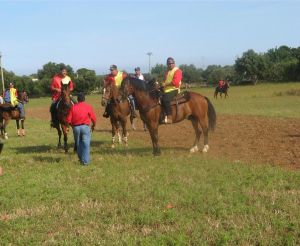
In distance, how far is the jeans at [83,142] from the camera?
35.9 ft

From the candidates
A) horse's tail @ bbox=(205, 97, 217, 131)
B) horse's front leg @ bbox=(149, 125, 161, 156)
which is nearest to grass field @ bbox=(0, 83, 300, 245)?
horse's front leg @ bbox=(149, 125, 161, 156)

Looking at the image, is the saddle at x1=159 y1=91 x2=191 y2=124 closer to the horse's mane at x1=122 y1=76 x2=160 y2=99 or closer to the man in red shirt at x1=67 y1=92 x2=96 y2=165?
the horse's mane at x1=122 y1=76 x2=160 y2=99

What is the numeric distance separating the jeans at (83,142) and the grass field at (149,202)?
0.29 metres

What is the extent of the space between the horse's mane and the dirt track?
242cm

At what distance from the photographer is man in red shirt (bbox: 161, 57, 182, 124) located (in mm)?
12234

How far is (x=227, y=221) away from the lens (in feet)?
20.4

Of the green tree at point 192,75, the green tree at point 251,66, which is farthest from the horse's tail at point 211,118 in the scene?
the green tree at point 192,75

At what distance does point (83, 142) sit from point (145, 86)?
8.43ft

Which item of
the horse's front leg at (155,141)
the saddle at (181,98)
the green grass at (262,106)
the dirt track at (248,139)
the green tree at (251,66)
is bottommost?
the green grass at (262,106)

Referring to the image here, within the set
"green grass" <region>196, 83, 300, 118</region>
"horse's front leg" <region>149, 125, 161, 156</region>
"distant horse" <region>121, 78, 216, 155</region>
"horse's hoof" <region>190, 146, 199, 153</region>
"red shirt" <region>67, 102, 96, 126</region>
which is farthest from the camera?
"green grass" <region>196, 83, 300, 118</region>

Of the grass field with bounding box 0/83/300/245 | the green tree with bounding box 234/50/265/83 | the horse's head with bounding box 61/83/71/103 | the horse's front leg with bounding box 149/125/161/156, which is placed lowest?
the grass field with bounding box 0/83/300/245

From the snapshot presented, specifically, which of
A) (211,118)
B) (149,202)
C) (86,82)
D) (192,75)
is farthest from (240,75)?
(149,202)

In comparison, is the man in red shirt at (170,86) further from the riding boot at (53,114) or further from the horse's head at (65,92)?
the riding boot at (53,114)

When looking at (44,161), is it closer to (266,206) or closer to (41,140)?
(41,140)
